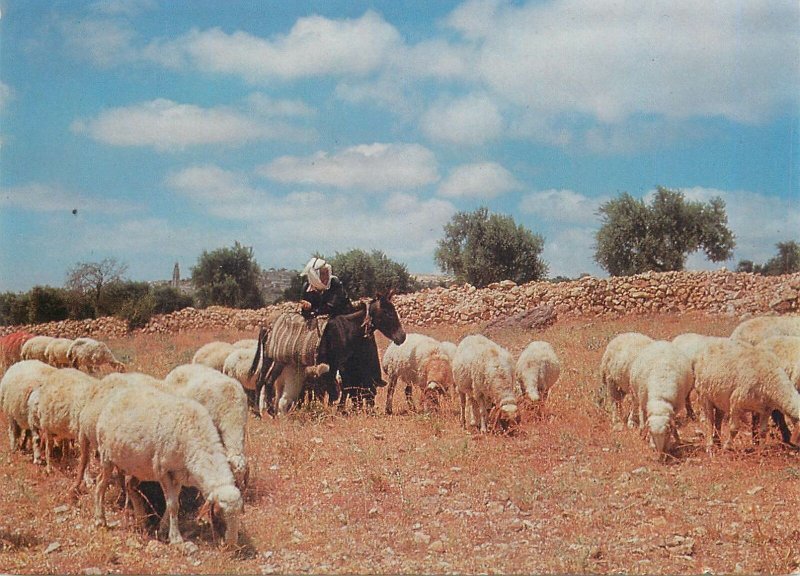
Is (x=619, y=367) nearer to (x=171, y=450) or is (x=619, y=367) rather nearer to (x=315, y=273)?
(x=315, y=273)

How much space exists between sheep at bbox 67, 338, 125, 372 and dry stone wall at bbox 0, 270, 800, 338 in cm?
23

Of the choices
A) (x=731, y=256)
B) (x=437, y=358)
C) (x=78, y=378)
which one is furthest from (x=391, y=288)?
(x=731, y=256)

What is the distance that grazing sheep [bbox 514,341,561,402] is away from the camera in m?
9.36

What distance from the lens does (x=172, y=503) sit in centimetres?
562

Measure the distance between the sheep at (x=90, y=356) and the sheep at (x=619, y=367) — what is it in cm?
595

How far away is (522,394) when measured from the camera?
31.1 ft

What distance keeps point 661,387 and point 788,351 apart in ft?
5.59

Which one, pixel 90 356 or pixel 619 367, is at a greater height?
pixel 90 356

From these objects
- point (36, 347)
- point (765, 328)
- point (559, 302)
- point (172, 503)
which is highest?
point (559, 302)

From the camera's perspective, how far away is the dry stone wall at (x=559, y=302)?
9203 millimetres

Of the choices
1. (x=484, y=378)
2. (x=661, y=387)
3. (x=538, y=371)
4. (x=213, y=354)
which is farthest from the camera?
(x=213, y=354)

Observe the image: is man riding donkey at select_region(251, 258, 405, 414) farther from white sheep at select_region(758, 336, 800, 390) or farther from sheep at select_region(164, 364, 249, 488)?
white sheep at select_region(758, 336, 800, 390)

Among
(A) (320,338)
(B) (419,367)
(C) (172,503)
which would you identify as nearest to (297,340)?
(A) (320,338)

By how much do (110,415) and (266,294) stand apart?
455cm
